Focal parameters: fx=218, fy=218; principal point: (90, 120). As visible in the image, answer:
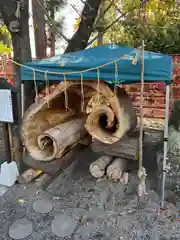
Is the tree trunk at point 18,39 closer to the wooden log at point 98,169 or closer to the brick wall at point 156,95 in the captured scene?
the wooden log at point 98,169

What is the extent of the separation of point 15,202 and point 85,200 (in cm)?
87

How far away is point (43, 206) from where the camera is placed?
2627 mm

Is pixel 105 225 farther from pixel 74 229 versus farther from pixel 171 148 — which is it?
pixel 171 148

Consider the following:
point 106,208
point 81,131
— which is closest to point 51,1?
point 81,131

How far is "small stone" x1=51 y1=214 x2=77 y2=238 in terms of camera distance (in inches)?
87.7

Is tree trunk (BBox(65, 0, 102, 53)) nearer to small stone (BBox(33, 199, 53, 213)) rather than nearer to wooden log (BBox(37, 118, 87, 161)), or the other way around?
wooden log (BBox(37, 118, 87, 161))

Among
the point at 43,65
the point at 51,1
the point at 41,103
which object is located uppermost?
the point at 51,1

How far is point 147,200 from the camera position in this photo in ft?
8.65

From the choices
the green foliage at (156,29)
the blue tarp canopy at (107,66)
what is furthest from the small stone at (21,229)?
the green foliage at (156,29)

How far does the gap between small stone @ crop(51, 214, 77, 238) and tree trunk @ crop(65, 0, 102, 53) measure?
2728 millimetres

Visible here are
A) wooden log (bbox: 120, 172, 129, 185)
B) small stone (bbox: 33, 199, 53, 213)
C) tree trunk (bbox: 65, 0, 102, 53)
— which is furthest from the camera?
tree trunk (bbox: 65, 0, 102, 53)

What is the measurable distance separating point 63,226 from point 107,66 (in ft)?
5.86

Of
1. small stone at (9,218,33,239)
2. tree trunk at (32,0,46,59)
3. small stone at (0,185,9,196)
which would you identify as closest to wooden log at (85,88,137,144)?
small stone at (9,218,33,239)

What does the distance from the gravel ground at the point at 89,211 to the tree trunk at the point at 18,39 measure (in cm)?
73
